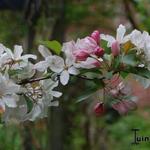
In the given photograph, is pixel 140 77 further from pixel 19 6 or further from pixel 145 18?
pixel 145 18

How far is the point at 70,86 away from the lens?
3809mm

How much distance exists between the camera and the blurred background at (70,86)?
9.05 ft

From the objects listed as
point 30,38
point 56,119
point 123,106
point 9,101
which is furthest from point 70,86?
point 9,101

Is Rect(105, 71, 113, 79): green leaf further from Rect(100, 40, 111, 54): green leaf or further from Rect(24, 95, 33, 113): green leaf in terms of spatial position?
Rect(24, 95, 33, 113): green leaf

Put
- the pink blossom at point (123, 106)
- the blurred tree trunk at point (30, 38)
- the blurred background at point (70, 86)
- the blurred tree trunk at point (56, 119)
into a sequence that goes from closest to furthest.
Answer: the pink blossom at point (123, 106) < the blurred tree trunk at point (30, 38) < the blurred background at point (70, 86) < the blurred tree trunk at point (56, 119)

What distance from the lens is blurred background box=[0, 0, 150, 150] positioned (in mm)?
2760

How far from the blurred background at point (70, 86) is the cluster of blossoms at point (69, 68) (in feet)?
3.92

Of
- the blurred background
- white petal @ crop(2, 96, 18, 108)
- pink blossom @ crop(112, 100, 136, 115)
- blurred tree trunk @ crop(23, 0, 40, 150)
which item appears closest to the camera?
white petal @ crop(2, 96, 18, 108)

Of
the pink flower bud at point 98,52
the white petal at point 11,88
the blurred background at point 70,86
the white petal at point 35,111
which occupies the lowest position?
the white petal at point 35,111

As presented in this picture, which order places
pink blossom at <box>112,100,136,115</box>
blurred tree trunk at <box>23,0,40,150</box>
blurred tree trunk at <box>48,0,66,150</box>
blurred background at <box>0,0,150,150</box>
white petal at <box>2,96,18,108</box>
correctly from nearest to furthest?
white petal at <box>2,96,18,108</box>
pink blossom at <box>112,100,136,115</box>
blurred tree trunk at <box>23,0,40,150</box>
blurred background at <box>0,0,150,150</box>
blurred tree trunk at <box>48,0,66,150</box>

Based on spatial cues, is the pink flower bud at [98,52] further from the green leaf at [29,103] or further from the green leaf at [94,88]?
the green leaf at [29,103]

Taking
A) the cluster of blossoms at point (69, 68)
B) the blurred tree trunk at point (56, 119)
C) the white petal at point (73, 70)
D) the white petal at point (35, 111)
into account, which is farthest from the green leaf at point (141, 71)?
the blurred tree trunk at point (56, 119)

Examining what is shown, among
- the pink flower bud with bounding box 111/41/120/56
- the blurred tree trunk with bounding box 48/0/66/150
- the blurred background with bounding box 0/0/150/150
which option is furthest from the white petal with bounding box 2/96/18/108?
the blurred tree trunk with bounding box 48/0/66/150

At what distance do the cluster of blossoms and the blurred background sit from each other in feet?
3.92
